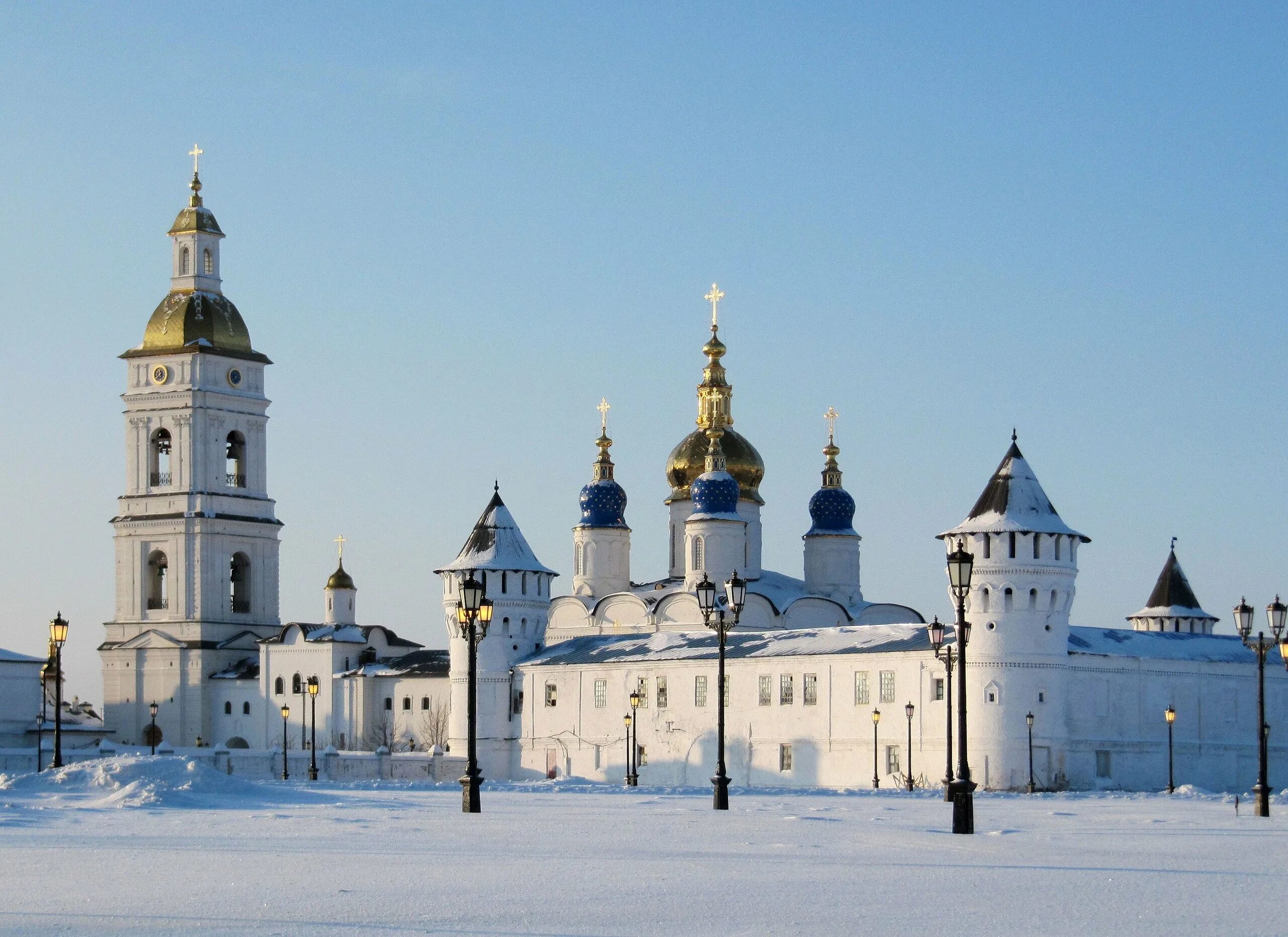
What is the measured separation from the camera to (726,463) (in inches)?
3172

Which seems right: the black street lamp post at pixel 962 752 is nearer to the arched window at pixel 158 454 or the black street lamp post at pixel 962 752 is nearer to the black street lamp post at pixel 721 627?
the black street lamp post at pixel 721 627

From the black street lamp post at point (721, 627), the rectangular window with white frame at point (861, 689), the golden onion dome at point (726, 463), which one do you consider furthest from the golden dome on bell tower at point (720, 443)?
the black street lamp post at point (721, 627)

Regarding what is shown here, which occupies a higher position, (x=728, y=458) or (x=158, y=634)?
(x=728, y=458)

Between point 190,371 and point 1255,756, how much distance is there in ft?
145

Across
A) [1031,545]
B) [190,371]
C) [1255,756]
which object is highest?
[190,371]

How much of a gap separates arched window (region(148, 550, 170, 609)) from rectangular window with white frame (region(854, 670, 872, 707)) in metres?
35.9

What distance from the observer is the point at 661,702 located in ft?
224

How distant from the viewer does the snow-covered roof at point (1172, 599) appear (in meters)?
82.3

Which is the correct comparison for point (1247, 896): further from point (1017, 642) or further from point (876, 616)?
point (876, 616)

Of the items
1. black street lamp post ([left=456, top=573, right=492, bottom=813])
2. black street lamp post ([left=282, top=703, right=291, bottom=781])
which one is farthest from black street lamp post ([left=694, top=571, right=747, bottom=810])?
black street lamp post ([left=282, top=703, right=291, bottom=781])

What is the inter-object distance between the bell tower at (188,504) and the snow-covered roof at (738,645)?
19.5 m

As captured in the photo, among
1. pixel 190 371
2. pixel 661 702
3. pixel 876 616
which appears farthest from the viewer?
pixel 190 371

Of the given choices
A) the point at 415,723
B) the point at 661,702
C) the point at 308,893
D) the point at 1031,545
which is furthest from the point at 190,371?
the point at 308,893

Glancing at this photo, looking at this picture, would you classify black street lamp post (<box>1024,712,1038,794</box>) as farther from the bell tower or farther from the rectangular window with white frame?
the bell tower
